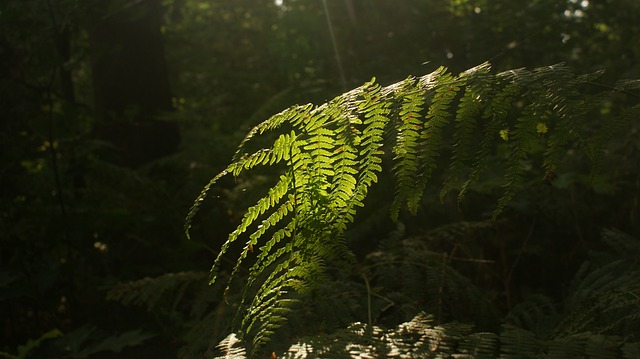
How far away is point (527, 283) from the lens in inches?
128

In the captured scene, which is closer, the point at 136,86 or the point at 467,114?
the point at 467,114

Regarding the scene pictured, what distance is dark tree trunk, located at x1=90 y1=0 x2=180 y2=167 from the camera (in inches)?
177

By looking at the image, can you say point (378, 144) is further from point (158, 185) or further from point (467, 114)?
point (158, 185)

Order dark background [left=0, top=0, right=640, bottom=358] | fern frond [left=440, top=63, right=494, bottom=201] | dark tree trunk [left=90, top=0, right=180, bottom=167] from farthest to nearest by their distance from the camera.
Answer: dark tree trunk [left=90, top=0, right=180, bottom=167], dark background [left=0, top=0, right=640, bottom=358], fern frond [left=440, top=63, right=494, bottom=201]

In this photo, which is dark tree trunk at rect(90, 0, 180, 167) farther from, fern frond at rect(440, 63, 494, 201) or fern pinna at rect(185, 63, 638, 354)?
fern frond at rect(440, 63, 494, 201)

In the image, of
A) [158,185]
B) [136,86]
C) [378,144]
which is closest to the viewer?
[378,144]

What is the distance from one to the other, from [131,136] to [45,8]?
1.21 m

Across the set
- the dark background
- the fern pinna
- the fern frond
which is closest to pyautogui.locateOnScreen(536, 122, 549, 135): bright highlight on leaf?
the fern pinna

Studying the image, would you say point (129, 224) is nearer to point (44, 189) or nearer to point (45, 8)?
point (44, 189)

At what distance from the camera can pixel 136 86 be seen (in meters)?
4.64

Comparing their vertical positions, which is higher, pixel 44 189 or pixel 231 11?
pixel 231 11

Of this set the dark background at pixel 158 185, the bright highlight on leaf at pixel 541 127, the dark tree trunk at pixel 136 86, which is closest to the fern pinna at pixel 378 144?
the bright highlight on leaf at pixel 541 127

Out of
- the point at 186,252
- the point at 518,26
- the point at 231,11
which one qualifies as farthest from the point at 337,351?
the point at 231,11

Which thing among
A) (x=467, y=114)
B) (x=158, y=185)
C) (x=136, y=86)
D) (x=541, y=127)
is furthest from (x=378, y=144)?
(x=136, y=86)
